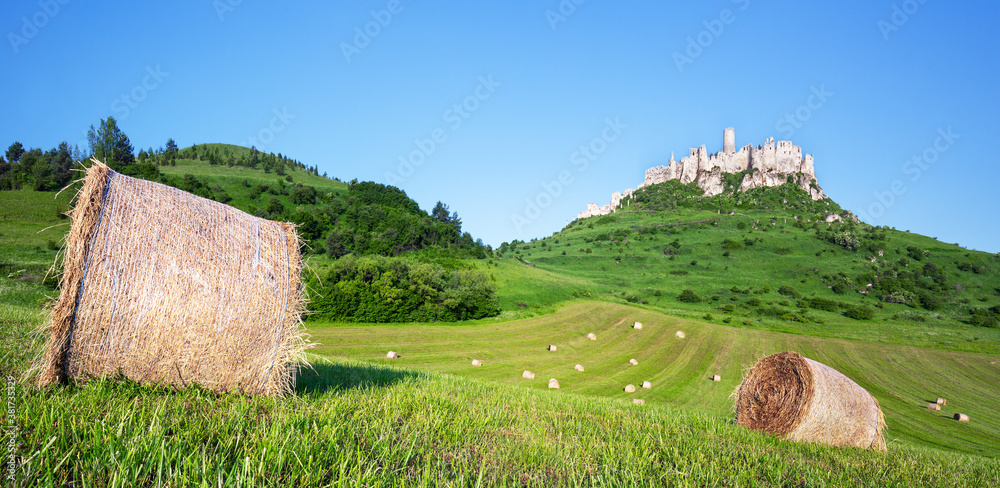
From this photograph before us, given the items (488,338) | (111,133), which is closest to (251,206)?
(111,133)

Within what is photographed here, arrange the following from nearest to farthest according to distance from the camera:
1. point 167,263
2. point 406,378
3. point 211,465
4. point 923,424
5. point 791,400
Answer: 1. point 211,465
2. point 167,263
3. point 406,378
4. point 791,400
5. point 923,424

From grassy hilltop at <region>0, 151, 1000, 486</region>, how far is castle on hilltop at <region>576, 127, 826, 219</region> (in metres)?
55.7

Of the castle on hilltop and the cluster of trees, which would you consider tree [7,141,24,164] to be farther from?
the castle on hilltop

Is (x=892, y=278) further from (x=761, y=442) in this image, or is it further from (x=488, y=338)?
(x=761, y=442)

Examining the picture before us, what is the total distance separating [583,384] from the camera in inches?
1117

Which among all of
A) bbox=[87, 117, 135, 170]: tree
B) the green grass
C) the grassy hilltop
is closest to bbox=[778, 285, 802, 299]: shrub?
the grassy hilltop

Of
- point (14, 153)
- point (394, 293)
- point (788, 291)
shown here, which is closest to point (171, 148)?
point (14, 153)

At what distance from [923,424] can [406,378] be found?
27.8 metres

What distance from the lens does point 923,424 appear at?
22.7 m

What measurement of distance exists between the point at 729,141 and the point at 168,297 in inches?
8248

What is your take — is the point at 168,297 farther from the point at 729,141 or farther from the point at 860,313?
the point at 729,141

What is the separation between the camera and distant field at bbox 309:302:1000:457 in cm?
2505

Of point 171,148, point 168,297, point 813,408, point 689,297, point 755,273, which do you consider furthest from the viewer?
point 171,148

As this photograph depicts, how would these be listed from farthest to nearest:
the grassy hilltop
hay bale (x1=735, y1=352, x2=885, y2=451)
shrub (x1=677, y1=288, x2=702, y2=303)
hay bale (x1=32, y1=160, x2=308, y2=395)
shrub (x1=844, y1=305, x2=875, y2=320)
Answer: shrub (x1=677, y1=288, x2=702, y2=303) < shrub (x1=844, y1=305, x2=875, y2=320) < hay bale (x1=735, y1=352, x2=885, y2=451) < hay bale (x1=32, y1=160, x2=308, y2=395) < the grassy hilltop
